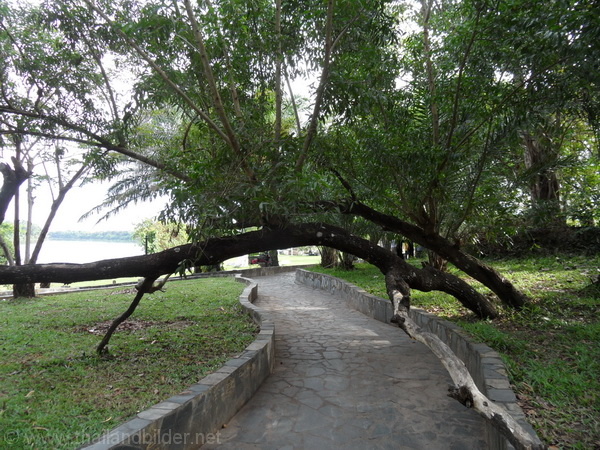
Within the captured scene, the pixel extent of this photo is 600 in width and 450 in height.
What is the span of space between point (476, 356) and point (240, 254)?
10.4 feet

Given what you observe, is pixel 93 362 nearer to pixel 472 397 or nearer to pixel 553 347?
pixel 472 397

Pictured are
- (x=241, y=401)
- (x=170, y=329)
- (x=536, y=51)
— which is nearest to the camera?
(x=241, y=401)

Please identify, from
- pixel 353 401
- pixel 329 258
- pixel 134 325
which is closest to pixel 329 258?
pixel 329 258

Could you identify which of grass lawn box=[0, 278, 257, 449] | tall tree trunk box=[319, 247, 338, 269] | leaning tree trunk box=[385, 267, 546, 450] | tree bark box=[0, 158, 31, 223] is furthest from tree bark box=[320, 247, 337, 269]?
leaning tree trunk box=[385, 267, 546, 450]

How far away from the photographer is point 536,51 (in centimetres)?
488

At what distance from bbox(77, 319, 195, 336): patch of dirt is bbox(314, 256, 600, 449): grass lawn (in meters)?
4.56

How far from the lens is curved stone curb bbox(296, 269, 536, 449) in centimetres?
310

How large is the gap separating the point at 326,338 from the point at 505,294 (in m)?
3.10

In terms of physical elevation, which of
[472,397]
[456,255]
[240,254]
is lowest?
[472,397]

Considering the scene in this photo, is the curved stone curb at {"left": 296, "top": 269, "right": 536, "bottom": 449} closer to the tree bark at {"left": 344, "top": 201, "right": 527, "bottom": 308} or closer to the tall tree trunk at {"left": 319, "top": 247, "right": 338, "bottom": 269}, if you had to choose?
the tree bark at {"left": 344, "top": 201, "right": 527, "bottom": 308}

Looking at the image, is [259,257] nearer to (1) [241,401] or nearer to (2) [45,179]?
(2) [45,179]

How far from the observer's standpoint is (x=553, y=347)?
15.4 feet

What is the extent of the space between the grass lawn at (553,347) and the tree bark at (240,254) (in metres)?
0.67

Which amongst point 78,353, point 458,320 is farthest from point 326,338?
point 78,353
